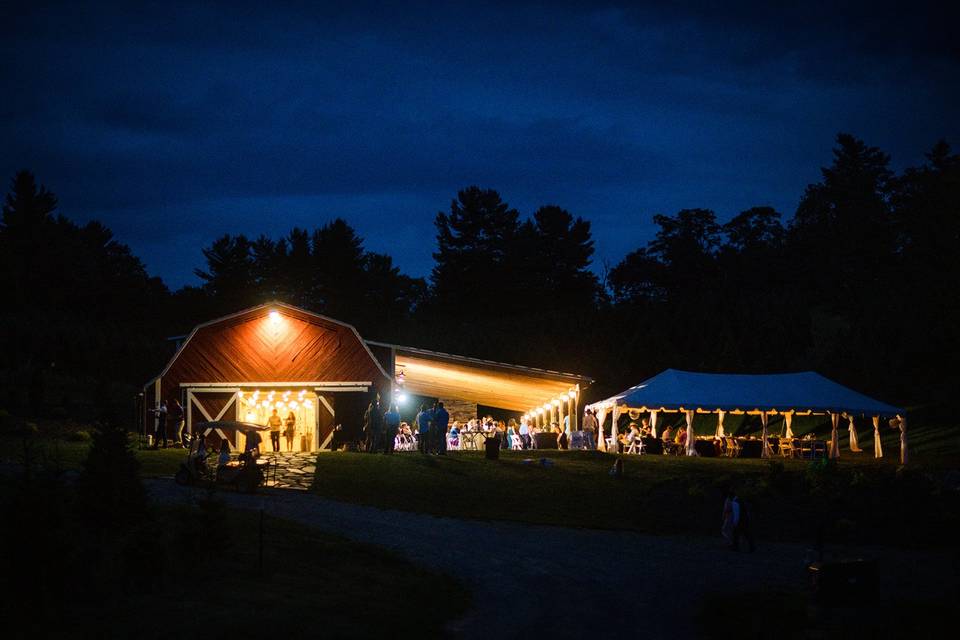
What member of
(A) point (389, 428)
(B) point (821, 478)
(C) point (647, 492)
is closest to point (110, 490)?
(C) point (647, 492)

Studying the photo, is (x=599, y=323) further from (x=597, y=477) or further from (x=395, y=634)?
(x=395, y=634)

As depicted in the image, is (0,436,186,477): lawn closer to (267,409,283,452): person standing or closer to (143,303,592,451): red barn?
(267,409,283,452): person standing

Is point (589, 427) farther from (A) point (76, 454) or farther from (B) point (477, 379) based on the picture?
(A) point (76, 454)

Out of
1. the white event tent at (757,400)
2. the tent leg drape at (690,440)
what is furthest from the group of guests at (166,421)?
the tent leg drape at (690,440)

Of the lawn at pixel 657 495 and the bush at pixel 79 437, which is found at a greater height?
the bush at pixel 79 437

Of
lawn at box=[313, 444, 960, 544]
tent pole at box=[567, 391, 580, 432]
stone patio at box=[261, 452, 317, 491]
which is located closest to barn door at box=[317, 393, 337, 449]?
stone patio at box=[261, 452, 317, 491]

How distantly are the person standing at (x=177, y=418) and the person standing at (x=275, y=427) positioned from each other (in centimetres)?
289

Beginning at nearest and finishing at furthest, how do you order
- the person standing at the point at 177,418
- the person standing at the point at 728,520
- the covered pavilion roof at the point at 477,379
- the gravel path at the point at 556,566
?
the gravel path at the point at 556,566 → the person standing at the point at 728,520 → the person standing at the point at 177,418 → the covered pavilion roof at the point at 477,379

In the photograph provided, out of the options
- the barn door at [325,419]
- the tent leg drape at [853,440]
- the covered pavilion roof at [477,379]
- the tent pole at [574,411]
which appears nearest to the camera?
the covered pavilion roof at [477,379]

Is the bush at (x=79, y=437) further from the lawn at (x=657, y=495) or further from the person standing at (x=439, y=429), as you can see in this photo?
the person standing at (x=439, y=429)

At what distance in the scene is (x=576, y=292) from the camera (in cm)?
7394

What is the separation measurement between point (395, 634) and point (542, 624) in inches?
70.1

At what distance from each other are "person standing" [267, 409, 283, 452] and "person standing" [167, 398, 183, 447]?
9.47 feet

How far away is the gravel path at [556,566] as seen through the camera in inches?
443
